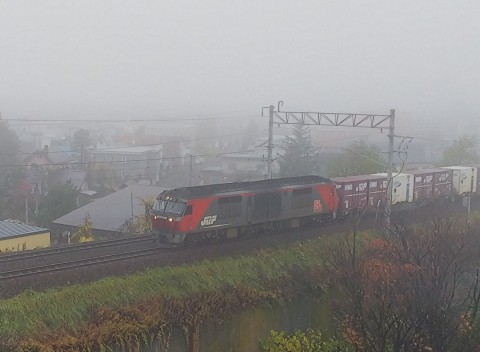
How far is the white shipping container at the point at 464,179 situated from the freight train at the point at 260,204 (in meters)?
4.63

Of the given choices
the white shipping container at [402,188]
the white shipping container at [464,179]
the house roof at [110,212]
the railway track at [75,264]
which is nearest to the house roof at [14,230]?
the house roof at [110,212]

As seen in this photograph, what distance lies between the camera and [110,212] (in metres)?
31.2

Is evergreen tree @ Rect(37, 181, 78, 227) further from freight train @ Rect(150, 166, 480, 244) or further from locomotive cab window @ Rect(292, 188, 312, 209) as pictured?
locomotive cab window @ Rect(292, 188, 312, 209)

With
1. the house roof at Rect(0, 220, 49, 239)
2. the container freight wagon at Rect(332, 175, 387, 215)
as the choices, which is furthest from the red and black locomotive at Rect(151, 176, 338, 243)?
the house roof at Rect(0, 220, 49, 239)

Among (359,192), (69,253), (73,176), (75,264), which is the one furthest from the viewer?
(73,176)

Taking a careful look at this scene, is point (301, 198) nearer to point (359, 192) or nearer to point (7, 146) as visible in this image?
point (359, 192)

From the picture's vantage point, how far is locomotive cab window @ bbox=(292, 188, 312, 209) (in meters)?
19.8

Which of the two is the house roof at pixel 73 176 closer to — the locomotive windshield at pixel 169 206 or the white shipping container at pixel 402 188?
the white shipping container at pixel 402 188

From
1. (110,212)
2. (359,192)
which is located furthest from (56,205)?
(359,192)

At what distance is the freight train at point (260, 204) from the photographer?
16672 millimetres

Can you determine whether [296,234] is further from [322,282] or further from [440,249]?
[440,249]

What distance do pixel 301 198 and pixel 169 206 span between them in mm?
5383

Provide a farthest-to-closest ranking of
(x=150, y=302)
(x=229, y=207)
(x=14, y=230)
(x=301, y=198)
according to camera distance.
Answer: (x=14, y=230) → (x=301, y=198) → (x=229, y=207) → (x=150, y=302)

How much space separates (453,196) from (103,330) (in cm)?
2327
